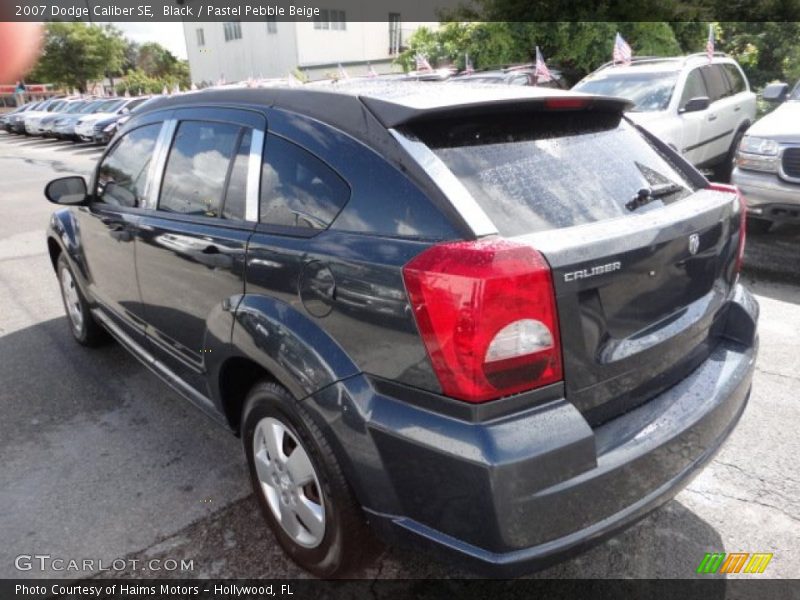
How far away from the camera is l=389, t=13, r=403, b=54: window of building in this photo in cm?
4331

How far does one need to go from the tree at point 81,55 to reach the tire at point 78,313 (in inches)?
1531

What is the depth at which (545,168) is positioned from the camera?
206cm

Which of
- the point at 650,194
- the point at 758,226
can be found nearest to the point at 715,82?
the point at 758,226

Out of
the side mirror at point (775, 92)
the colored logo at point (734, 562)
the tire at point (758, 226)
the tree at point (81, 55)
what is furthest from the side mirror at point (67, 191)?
the tree at point (81, 55)

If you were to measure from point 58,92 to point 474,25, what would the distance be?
41462mm

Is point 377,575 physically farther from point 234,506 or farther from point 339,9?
point 339,9

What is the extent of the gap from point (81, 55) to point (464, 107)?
155ft

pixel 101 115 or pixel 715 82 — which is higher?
pixel 715 82

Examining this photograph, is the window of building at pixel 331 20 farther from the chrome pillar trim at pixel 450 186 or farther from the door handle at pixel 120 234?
the chrome pillar trim at pixel 450 186

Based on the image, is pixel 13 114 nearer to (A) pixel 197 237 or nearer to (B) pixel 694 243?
(A) pixel 197 237

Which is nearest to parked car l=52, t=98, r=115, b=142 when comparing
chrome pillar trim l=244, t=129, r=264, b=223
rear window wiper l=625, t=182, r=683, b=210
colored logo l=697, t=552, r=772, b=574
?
chrome pillar trim l=244, t=129, r=264, b=223

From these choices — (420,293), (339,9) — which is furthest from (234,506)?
(339,9)

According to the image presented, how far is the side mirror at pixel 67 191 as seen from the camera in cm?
368

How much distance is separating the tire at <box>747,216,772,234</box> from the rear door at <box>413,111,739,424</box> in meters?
5.32
